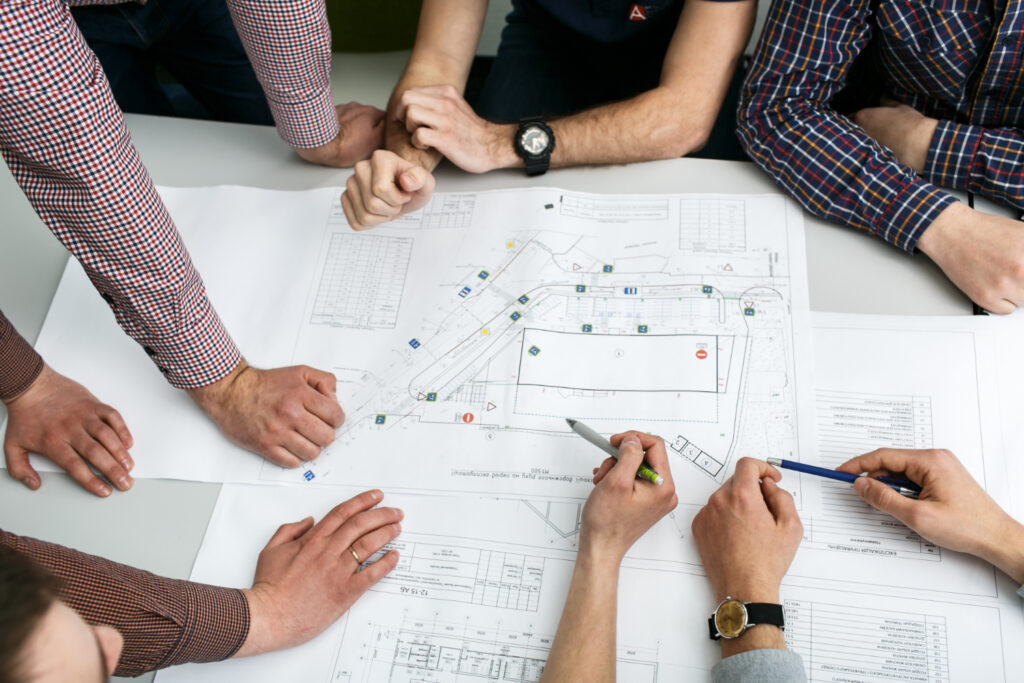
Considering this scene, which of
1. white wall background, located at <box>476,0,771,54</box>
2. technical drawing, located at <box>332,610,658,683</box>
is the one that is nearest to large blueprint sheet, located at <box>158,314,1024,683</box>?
technical drawing, located at <box>332,610,658,683</box>

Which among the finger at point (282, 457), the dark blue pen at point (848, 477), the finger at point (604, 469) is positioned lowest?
the finger at point (282, 457)

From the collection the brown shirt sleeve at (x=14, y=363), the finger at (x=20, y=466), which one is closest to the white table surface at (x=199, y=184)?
the finger at (x=20, y=466)

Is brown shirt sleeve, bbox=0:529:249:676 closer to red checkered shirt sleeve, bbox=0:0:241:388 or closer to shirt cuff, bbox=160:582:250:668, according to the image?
shirt cuff, bbox=160:582:250:668

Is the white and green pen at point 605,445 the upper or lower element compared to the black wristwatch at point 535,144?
lower

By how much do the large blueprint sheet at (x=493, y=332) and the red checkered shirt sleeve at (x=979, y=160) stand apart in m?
0.22

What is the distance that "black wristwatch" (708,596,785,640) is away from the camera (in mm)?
801

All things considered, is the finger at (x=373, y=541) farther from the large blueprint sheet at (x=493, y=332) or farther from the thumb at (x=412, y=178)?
the thumb at (x=412, y=178)

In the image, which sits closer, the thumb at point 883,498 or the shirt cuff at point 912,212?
the thumb at point 883,498

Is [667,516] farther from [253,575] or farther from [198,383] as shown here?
[198,383]

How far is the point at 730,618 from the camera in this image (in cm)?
82

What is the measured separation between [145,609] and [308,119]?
75cm

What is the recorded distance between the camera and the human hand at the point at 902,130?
113cm

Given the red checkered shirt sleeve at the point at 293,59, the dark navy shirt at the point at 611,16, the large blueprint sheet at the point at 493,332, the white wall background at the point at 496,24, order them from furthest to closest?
the white wall background at the point at 496,24 → the dark navy shirt at the point at 611,16 → the red checkered shirt sleeve at the point at 293,59 → the large blueprint sheet at the point at 493,332

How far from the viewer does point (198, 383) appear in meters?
1.02
